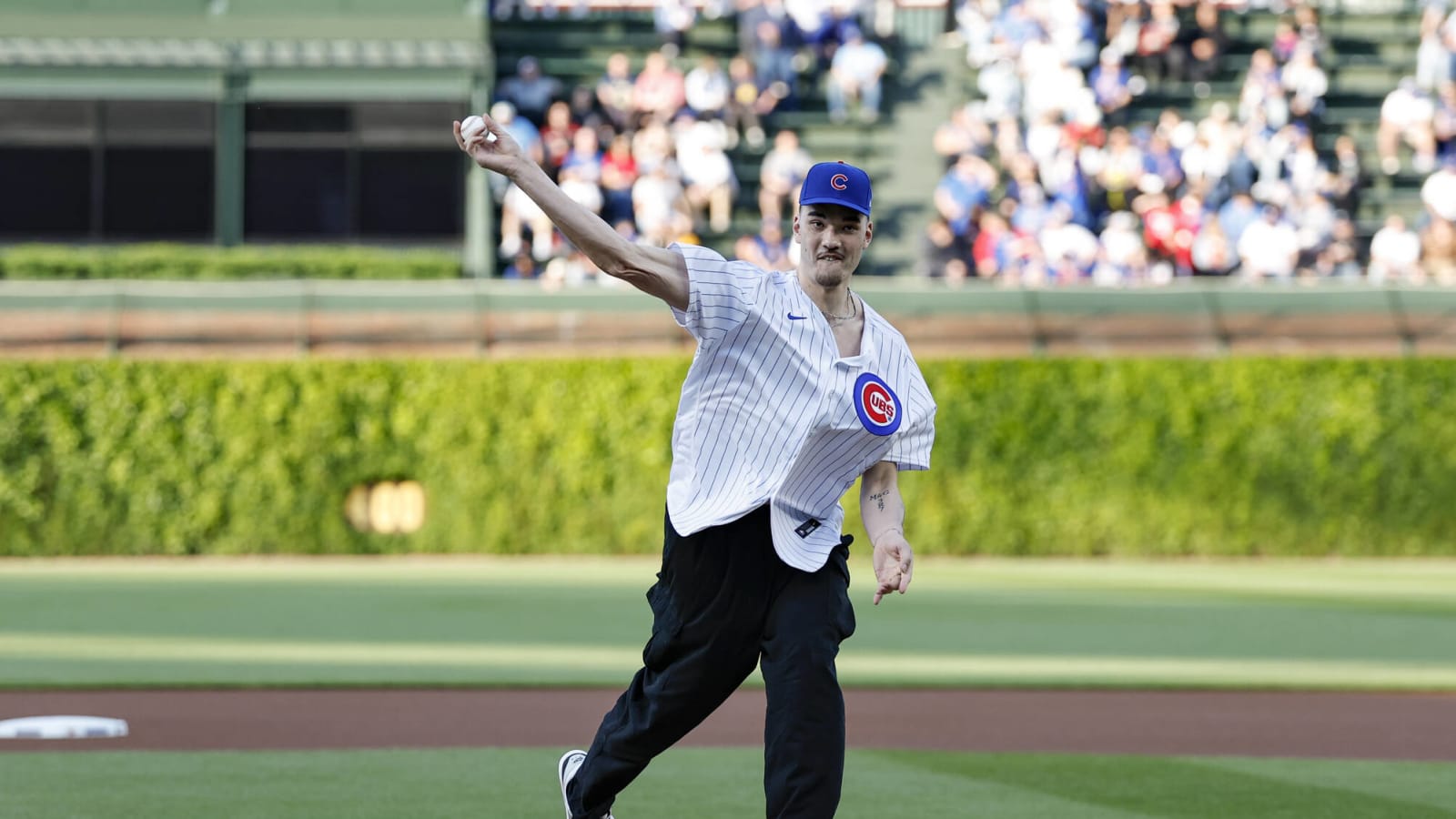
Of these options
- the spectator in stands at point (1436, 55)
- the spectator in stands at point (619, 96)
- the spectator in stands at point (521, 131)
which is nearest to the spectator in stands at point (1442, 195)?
the spectator in stands at point (1436, 55)

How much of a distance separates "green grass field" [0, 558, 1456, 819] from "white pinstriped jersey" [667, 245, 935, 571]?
1676 mm

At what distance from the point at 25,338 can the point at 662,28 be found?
10226 mm

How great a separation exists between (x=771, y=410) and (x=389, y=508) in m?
15.7

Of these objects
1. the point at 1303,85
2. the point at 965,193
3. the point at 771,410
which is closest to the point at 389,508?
the point at 965,193

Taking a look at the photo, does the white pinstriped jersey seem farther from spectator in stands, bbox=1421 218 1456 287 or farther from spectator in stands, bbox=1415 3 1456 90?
spectator in stands, bbox=1415 3 1456 90

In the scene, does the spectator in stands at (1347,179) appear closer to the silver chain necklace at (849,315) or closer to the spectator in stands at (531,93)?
the spectator in stands at (531,93)

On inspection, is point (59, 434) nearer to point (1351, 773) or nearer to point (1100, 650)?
point (1100, 650)

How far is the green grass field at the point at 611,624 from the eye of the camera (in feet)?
37.3

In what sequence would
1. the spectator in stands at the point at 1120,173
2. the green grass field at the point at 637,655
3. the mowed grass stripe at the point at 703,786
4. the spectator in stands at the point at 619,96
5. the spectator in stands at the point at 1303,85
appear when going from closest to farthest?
1. the mowed grass stripe at the point at 703,786
2. the green grass field at the point at 637,655
3. the spectator in stands at the point at 1120,173
4. the spectator in stands at the point at 619,96
5. the spectator in stands at the point at 1303,85

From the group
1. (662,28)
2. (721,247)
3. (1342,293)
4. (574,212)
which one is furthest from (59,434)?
(574,212)

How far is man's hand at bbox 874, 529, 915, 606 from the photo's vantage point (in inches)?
212

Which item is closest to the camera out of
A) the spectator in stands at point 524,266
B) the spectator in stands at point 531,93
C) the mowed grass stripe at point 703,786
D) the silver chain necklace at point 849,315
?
the silver chain necklace at point 849,315

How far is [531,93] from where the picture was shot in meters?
26.1

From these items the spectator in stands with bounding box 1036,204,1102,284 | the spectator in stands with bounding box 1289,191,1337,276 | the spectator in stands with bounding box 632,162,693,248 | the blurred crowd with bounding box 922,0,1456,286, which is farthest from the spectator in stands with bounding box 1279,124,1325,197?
the spectator in stands with bounding box 632,162,693,248
